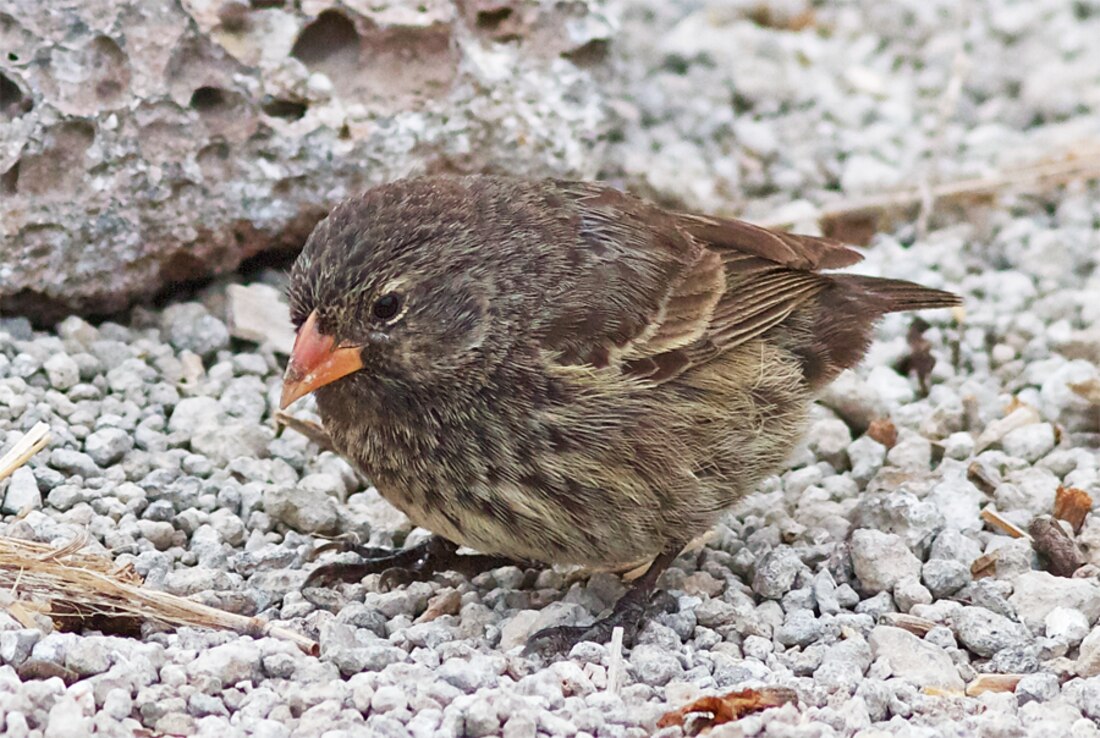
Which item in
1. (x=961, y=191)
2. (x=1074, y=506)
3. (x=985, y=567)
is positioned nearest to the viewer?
(x=985, y=567)

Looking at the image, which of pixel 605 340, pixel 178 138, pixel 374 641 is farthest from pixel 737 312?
pixel 178 138

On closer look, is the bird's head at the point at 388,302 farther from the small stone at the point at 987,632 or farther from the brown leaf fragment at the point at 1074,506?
the brown leaf fragment at the point at 1074,506

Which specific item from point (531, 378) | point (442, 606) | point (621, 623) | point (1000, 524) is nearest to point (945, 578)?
point (1000, 524)

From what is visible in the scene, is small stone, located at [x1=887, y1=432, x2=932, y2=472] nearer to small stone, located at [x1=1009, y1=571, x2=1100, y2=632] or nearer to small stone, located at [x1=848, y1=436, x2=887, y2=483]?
small stone, located at [x1=848, y1=436, x2=887, y2=483]

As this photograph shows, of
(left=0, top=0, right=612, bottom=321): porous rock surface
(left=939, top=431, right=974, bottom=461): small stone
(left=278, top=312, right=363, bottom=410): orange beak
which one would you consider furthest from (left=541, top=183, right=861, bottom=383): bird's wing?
(left=0, top=0, right=612, bottom=321): porous rock surface

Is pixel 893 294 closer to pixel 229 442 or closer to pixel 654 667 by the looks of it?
pixel 654 667
